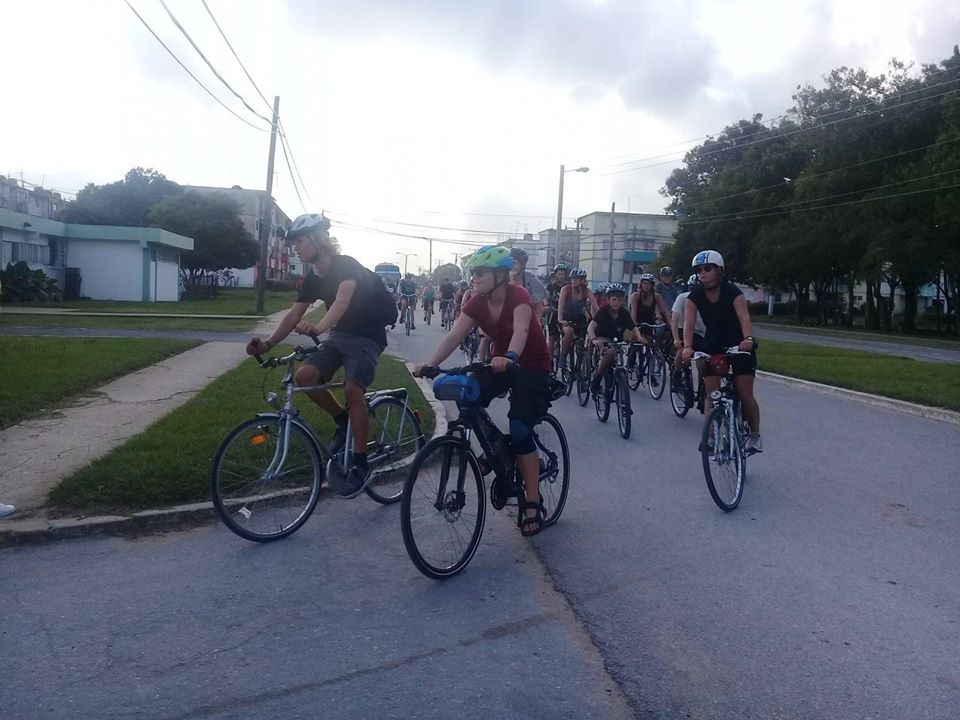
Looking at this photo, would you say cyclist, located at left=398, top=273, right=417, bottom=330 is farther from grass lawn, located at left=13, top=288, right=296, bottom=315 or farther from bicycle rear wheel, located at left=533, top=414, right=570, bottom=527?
bicycle rear wheel, located at left=533, top=414, right=570, bottom=527

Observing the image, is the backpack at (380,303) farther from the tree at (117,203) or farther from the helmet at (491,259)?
the tree at (117,203)

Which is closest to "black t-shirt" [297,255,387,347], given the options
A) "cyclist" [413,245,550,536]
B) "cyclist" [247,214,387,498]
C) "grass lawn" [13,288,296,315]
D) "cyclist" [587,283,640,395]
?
"cyclist" [247,214,387,498]

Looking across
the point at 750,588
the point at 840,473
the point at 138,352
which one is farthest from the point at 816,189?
the point at 750,588

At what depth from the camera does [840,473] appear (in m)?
8.48

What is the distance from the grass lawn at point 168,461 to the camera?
6.75 m

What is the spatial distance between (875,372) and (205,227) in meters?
47.3

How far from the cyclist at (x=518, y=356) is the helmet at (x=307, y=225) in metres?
1.09

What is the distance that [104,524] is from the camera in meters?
6.32

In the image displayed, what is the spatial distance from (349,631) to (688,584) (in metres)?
1.90

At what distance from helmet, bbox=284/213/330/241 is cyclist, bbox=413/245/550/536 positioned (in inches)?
43.0

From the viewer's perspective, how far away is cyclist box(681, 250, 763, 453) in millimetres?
7547

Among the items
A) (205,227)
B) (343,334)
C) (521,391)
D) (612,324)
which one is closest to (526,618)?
(521,391)

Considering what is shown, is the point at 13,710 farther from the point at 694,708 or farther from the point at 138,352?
the point at 138,352

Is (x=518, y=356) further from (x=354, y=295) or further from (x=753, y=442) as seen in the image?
(x=753, y=442)
